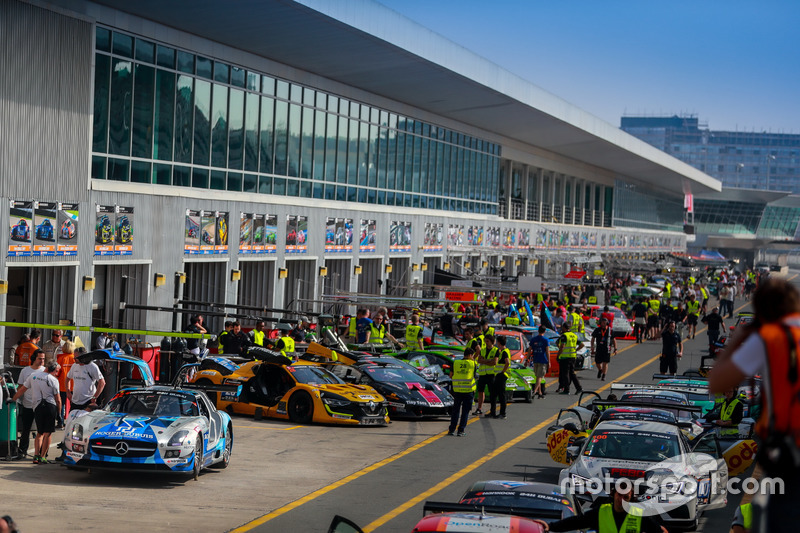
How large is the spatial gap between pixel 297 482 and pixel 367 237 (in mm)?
29718

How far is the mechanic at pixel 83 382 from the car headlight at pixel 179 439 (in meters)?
A: 3.11

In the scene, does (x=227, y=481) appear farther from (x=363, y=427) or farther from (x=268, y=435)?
(x=363, y=427)

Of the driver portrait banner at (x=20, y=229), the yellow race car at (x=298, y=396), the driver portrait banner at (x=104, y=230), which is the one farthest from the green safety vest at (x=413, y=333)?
the driver portrait banner at (x=20, y=229)

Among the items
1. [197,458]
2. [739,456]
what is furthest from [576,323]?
[197,458]

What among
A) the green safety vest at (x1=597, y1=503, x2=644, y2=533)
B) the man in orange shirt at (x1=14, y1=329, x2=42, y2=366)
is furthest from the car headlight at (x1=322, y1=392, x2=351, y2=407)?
the green safety vest at (x1=597, y1=503, x2=644, y2=533)

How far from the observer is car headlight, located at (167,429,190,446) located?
13742 mm

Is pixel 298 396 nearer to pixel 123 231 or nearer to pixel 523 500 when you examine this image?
pixel 123 231

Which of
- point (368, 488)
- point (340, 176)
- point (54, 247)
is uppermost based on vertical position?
point (340, 176)

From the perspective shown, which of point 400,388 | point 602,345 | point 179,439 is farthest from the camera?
point 602,345

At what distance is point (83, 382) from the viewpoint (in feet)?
53.8

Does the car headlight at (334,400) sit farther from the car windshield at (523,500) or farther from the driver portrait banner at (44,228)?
the car windshield at (523,500)

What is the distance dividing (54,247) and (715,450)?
1663 cm

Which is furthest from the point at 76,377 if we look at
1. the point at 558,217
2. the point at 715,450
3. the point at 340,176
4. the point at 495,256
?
the point at 558,217

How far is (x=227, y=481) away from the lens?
568 inches
